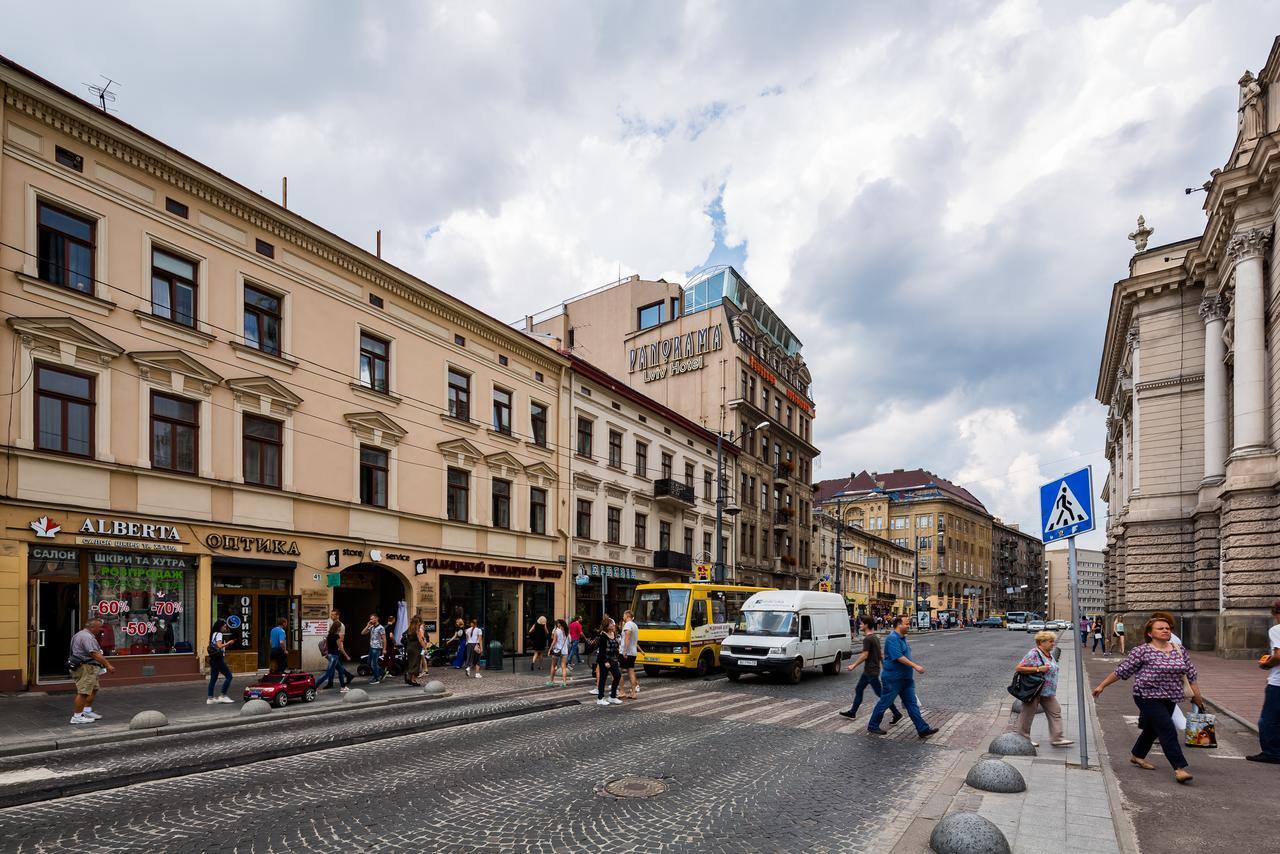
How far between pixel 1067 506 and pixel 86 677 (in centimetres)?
1391

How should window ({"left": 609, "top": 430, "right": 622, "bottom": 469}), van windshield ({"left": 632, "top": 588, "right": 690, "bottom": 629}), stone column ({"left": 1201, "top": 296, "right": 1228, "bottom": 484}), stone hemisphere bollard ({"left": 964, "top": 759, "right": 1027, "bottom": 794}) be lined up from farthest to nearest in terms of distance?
window ({"left": 609, "top": 430, "right": 622, "bottom": 469}), stone column ({"left": 1201, "top": 296, "right": 1228, "bottom": 484}), van windshield ({"left": 632, "top": 588, "right": 690, "bottom": 629}), stone hemisphere bollard ({"left": 964, "top": 759, "right": 1027, "bottom": 794})

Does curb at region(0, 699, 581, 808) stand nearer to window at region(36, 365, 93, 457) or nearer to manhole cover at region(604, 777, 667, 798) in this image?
manhole cover at region(604, 777, 667, 798)

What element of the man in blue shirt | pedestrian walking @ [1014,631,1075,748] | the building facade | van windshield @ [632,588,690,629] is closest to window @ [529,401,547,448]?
van windshield @ [632,588,690,629]

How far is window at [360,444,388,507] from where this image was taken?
A: 21953 millimetres

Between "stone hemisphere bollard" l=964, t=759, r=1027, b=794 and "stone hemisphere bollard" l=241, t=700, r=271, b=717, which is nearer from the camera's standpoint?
"stone hemisphere bollard" l=964, t=759, r=1027, b=794

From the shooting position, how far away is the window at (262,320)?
1917 centimetres

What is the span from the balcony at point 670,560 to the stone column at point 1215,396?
22076mm

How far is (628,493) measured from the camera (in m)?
34.3

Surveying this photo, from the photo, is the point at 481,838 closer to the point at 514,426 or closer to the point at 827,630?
Result: the point at 827,630

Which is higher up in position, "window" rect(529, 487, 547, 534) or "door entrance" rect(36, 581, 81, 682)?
"window" rect(529, 487, 547, 534)

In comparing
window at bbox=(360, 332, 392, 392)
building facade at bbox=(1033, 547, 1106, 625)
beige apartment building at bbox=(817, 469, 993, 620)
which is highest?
window at bbox=(360, 332, 392, 392)

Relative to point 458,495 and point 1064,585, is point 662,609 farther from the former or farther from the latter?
point 1064,585

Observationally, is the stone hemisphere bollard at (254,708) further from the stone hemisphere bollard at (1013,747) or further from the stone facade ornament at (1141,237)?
the stone facade ornament at (1141,237)

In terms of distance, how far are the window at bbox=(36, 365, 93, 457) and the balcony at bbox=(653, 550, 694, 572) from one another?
24.6 metres
